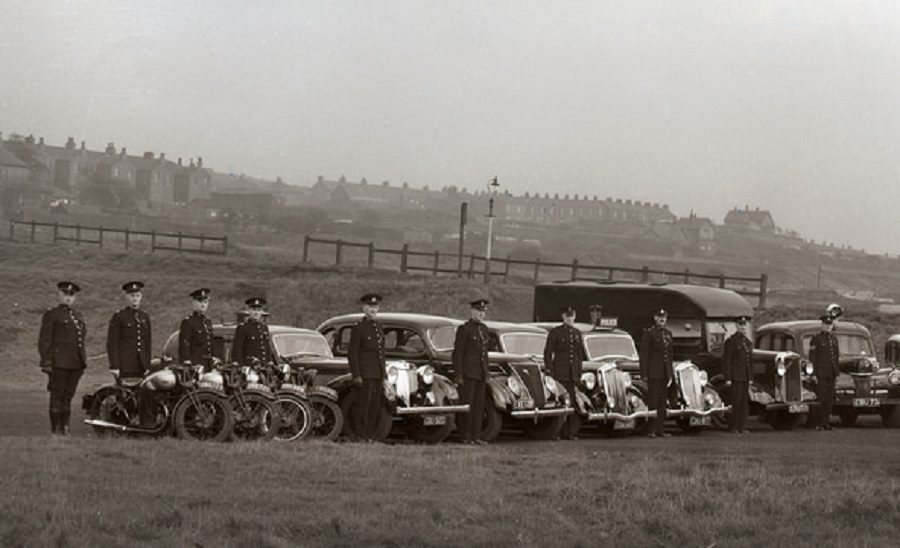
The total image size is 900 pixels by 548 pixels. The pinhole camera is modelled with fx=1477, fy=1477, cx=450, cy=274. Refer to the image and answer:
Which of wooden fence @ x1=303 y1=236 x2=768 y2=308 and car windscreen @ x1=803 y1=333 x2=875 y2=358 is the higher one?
wooden fence @ x1=303 y1=236 x2=768 y2=308

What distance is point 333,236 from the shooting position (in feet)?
324

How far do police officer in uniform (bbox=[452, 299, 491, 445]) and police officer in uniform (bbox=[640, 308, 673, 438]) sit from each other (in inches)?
137

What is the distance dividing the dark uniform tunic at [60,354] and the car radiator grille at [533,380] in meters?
5.96

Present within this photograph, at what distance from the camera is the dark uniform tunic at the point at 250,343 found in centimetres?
1808

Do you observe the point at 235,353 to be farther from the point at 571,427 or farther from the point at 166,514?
the point at 166,514

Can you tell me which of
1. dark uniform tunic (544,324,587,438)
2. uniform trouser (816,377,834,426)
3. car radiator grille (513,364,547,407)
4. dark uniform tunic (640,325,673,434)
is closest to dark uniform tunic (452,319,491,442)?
car radiator grille (513,364,547,407)

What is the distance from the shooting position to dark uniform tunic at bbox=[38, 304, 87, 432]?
17.0 m

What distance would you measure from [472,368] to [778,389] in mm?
7477

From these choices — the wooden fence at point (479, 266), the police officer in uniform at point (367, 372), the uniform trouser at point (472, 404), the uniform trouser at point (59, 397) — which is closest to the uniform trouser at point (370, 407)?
the police officer in uniform at point (367, 372)

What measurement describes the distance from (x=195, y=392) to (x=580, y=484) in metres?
5.06

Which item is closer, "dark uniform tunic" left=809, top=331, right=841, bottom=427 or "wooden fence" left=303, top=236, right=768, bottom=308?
"dark uniform tunic" left=809, top=331, right=841, bottom=427

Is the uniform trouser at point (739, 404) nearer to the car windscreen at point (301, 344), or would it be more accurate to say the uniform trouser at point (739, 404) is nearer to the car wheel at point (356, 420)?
the car windscreen at point (301, 344)

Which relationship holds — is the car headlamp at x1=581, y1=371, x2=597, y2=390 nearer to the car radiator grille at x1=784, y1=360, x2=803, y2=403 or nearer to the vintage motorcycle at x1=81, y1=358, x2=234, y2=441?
the car radiator grille at x1=784, y1=360, x2=803, y2=403

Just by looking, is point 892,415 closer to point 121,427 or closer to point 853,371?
point 853,371
